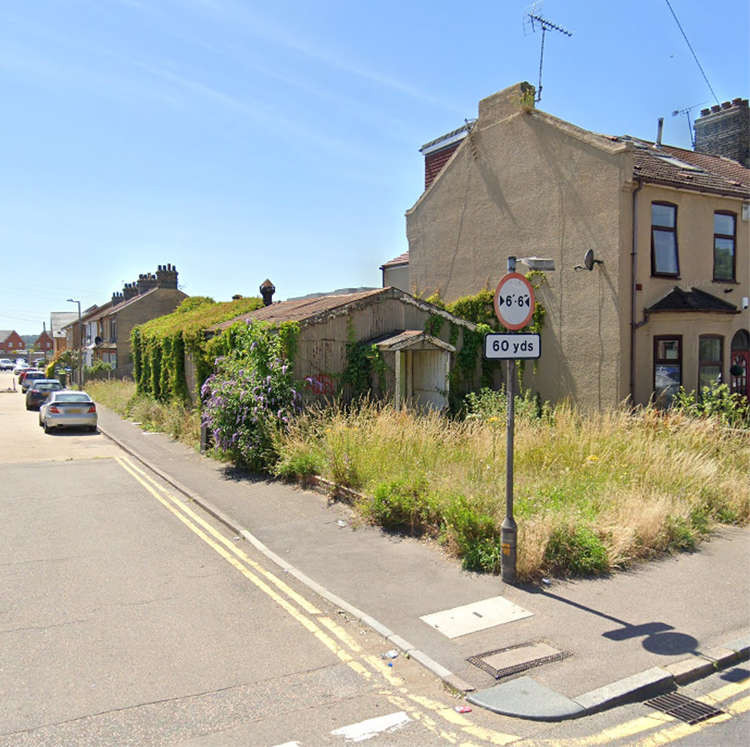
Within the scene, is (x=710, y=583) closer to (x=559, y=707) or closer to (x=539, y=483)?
(x=539, y=483)

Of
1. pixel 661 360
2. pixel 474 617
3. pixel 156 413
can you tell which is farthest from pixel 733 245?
pixel 156 413

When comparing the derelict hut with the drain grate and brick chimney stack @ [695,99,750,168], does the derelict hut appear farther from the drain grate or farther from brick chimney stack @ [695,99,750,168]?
brick chimney stack @ [695,99,750,168]

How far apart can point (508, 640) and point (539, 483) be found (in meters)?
3.63

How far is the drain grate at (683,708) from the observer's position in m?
4.38

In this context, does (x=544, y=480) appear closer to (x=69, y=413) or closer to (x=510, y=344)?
(x=510, y=344)

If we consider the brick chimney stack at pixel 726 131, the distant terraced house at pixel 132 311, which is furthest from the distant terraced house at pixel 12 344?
the brick chimney stack at pixel 726 131

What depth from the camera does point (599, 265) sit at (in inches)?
612

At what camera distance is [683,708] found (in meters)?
4.49

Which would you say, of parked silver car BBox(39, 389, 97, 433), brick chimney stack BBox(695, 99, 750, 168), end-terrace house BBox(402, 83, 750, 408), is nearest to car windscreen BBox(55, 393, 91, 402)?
parked silver car BBox(39, 389, 97, 433)

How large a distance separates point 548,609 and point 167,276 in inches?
1872

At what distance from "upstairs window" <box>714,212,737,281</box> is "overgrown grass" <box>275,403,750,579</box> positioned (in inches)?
283

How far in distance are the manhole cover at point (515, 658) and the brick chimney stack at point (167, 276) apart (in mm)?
47834

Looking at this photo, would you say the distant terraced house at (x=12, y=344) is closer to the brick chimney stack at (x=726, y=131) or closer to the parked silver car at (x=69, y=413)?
the parked silver car at (x=69, y=413)

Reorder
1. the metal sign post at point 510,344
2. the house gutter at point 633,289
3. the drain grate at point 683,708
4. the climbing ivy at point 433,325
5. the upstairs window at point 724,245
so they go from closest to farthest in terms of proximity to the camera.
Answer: the drain grate at point 683,708, the metal sign post at point 510,344, the house gutter at point 633,289, the climbing ivy at point 433,325, the upstairs window at point 724,245
